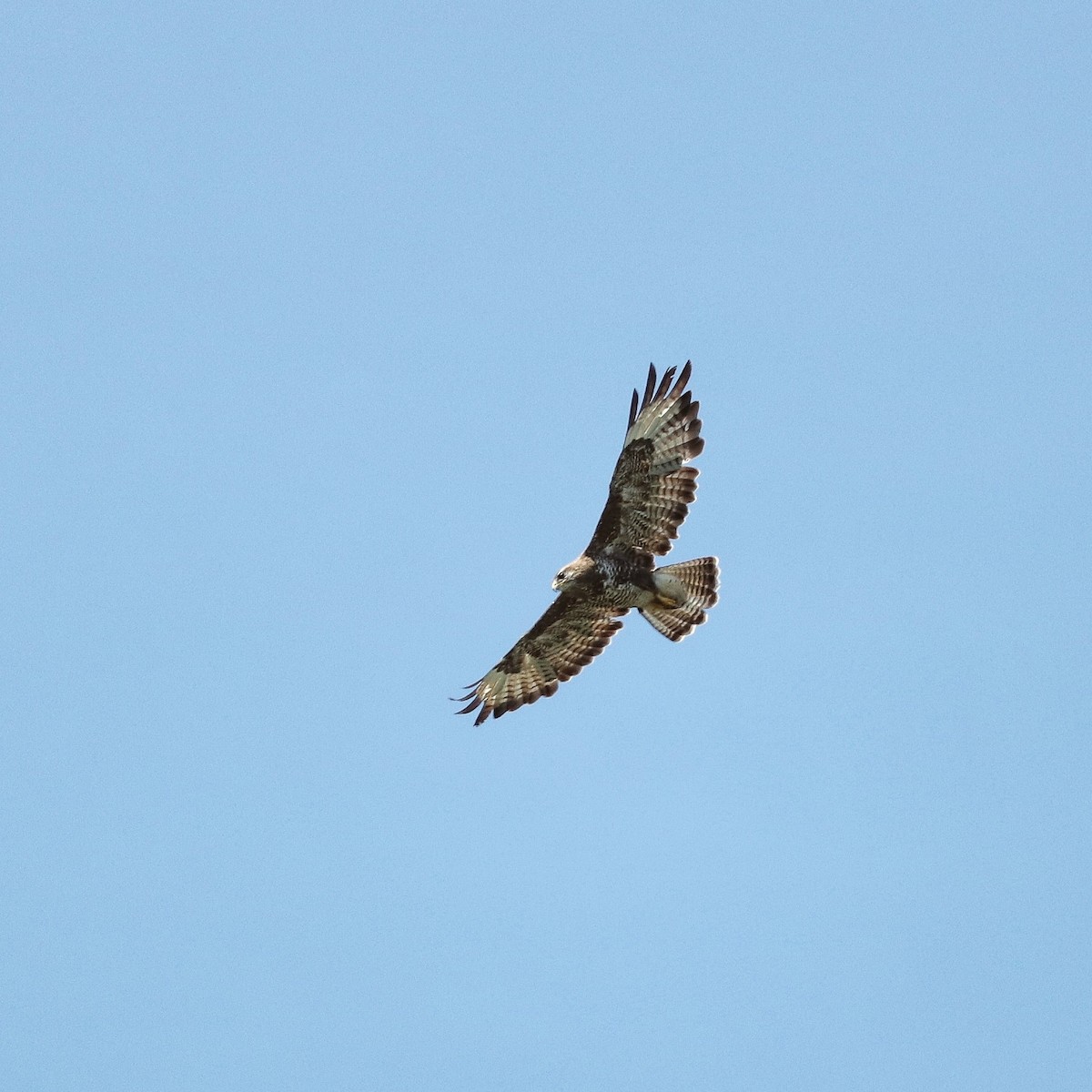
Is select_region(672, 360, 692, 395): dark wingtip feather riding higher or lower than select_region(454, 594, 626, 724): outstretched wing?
higher

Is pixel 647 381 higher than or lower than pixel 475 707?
higher

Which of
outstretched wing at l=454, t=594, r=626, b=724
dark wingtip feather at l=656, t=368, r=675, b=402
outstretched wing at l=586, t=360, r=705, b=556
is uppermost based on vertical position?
dark wingtip feather at l=656, t=368, r=675, b=402

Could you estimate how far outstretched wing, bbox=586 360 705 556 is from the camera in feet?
55.8

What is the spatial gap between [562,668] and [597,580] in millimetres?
957

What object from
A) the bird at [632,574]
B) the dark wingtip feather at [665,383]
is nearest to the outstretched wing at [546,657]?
the bird at [632,574]

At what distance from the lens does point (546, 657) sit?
17.9m

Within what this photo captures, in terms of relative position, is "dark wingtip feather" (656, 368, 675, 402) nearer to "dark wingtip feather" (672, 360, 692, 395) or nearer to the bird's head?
"dark wingtip feather" (672, 360, 692, 395)

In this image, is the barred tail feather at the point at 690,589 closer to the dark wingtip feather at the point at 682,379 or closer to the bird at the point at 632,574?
the bird at the point at 632,574

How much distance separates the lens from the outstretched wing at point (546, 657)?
17594mm

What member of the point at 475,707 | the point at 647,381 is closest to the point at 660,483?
the point at 647,381

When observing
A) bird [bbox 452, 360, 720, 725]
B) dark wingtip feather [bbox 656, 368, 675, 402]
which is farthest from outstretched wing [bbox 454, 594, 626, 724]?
dark wingtip feather [bbox 656, 368, 675, 402]

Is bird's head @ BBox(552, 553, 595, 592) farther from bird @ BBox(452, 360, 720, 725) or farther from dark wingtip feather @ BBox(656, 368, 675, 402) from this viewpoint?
dark wingtip feather @ BBox(656, 368, 675, 402)

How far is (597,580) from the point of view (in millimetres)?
17359

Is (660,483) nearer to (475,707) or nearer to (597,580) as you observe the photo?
(597,580)
